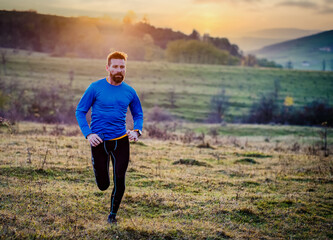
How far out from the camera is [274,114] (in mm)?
43438

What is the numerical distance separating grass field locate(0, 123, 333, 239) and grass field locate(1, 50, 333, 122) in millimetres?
29931

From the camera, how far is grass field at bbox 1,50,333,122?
157 feet

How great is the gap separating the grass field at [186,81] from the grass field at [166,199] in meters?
29.9

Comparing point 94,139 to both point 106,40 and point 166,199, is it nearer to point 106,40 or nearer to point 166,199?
point 166,199

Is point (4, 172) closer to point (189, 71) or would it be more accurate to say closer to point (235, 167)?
point (235, 167)

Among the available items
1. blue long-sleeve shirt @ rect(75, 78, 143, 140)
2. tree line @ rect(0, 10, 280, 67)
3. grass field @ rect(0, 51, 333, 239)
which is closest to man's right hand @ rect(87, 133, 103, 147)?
blue long-sleeve shirt @ rect(75, 78, 143, 140)

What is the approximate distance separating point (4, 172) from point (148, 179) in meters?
4.00

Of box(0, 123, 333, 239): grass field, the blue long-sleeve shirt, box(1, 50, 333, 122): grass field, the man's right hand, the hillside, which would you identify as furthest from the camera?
the hillside

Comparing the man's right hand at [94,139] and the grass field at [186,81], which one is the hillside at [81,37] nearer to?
the grass field at [186,81]

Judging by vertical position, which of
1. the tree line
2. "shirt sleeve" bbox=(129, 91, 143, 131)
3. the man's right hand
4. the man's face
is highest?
the tree line

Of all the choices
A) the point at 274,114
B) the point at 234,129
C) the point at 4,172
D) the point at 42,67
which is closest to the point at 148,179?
the point at 4,172

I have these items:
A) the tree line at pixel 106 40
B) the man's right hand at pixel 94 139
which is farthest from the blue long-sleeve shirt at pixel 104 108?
the tree line at pixel 106 40

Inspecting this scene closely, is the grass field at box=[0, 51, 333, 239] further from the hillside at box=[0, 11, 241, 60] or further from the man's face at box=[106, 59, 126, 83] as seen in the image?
the hillside at box=[0, 11, 241, 60]

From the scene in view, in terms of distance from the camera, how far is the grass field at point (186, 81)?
4775 centimetres
